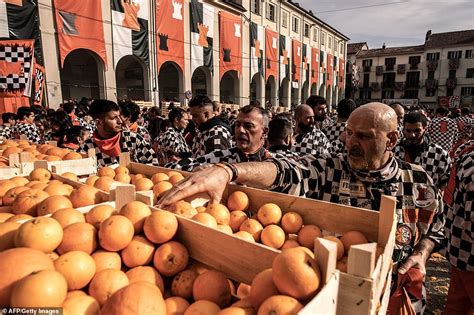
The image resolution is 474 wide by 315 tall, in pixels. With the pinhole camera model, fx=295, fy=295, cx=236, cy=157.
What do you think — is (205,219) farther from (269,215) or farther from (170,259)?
(269,215)

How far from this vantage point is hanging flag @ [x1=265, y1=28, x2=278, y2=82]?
2628cm

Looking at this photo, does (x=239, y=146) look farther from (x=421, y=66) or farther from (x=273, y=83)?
(x=421, y=66)

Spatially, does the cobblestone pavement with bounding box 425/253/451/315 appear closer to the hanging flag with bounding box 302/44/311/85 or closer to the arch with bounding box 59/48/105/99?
the arch with bounding box 59/48/105/99

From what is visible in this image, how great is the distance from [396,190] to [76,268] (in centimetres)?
203

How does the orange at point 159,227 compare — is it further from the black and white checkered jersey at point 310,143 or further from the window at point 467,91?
the window at point 467,91


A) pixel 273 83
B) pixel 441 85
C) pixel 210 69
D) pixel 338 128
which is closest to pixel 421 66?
pixel 441 85

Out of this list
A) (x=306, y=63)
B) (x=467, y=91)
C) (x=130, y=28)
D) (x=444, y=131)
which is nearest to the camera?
(x=444, y=131)

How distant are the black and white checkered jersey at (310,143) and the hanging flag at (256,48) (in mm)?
20787

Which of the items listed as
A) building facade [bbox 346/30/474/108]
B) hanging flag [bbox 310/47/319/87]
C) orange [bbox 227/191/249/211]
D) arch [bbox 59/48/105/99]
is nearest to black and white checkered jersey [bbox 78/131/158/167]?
orange [bbox 227/191/249/211]

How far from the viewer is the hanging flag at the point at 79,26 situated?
12391 mm

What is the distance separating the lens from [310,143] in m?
4.71

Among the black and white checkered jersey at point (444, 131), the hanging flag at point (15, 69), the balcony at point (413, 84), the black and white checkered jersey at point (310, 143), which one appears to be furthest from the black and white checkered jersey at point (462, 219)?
the balcony at point (413, 84)

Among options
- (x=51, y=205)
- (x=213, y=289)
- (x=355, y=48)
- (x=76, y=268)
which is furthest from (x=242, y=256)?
(x=355, y=48)

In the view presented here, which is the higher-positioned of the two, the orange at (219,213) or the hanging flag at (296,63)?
the hanging flag at (296,63)
